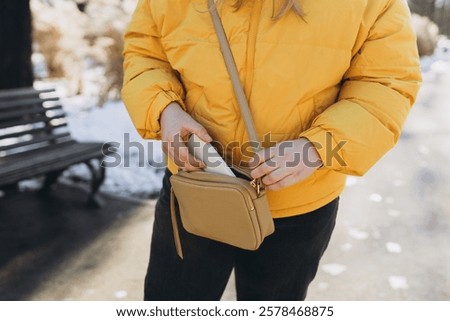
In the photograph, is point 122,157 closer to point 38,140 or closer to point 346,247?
point 38,140

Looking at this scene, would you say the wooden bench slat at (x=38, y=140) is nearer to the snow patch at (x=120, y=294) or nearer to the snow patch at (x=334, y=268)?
the snow patch at (x=120, y=294)

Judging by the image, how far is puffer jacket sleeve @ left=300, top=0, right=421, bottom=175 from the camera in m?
1.31

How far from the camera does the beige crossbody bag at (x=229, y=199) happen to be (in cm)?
130

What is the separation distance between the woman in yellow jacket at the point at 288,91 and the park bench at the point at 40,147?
6.90 feet

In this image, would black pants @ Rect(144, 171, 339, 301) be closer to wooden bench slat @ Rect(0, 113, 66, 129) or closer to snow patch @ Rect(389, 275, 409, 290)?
snow patch @ Rect(389, 275, 409, 290)

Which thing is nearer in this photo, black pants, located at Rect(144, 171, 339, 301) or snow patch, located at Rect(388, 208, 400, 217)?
black pants, located at Rect(144, 171, 339, 301)

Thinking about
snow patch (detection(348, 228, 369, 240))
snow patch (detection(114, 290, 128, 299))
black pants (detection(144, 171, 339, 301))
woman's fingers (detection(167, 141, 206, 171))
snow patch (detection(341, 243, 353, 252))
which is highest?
woman's fingers (detection(167, 141, 206, 171))

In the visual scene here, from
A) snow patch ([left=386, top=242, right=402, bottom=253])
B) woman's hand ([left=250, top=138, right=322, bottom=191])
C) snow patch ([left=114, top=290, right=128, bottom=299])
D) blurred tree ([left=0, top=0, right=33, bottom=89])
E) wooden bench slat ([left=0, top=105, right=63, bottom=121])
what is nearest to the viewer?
woman's hand ([left=250, top=138, right=322, bottom=191])

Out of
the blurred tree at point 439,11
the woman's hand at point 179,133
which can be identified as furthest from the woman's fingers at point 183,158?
the blurred tree at point 439,11

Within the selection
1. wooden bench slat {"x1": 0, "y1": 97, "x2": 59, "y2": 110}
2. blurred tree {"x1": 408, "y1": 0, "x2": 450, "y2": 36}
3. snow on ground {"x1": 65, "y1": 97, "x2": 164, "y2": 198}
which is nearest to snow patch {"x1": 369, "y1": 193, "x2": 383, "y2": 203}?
snow on ground {"x1": 65, "y1": 97, "x2": 164, "y2": 198}

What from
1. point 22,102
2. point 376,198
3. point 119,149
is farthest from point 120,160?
point 376,198

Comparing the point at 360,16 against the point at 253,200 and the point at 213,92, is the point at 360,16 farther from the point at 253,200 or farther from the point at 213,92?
the point at 253,200

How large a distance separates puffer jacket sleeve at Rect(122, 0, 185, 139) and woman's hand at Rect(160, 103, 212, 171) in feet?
0.11
